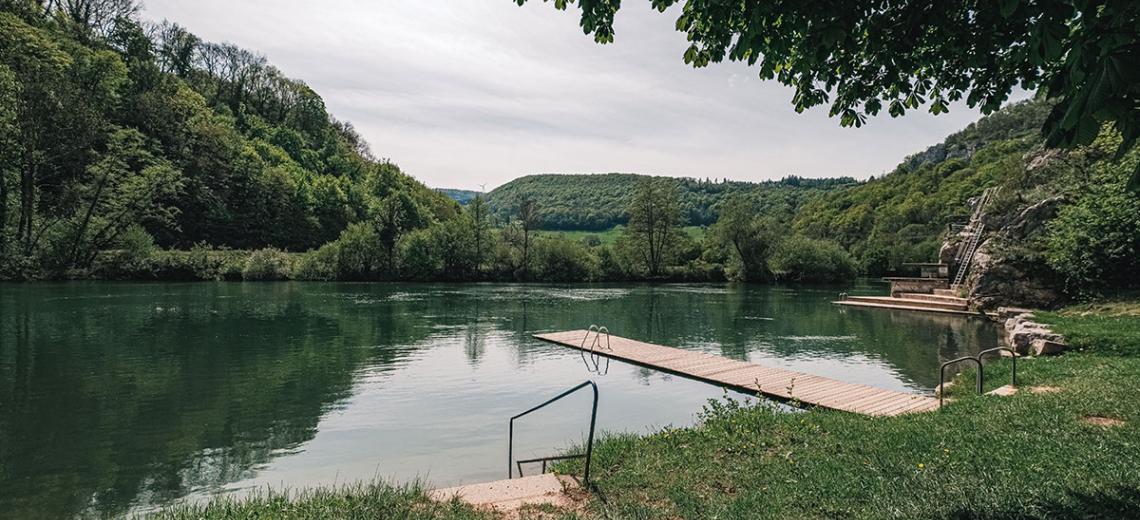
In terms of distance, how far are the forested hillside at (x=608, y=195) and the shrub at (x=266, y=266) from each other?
48.9m

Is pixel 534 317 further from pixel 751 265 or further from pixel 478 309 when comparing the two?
pixel 751 265

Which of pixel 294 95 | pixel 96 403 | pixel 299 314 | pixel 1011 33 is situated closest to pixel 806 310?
pixel 299 314

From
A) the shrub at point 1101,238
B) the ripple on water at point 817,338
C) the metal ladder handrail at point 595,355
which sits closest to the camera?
the metal ladder handrail at point 595,355

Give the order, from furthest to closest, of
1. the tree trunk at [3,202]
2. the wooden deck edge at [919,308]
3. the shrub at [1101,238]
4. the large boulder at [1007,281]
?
the tree trunk at [3,202]
the wooden deck edge at [919,308]
the large boulder at [1007,281]
the shrub at [1101,238]

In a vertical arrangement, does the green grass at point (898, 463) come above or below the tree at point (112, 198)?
below

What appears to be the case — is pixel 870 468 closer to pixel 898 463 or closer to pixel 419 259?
pixel 898 463

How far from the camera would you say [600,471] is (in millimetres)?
5695

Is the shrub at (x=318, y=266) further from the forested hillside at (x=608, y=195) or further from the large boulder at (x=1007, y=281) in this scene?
the large boulder at (x=1007, y=281)

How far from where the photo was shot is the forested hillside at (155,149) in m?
43.8

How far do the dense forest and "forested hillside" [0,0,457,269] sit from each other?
0.65 ft

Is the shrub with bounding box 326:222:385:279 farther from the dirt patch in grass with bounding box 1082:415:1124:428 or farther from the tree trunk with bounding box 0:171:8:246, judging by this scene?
the dirt patch in grass with bounding box 1082:415:1124:428

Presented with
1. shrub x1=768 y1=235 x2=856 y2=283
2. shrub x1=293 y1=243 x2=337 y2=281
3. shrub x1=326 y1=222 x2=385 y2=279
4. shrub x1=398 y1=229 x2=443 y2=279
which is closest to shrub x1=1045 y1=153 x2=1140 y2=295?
shrub x1=768 y1=235 x2=856 y2=283

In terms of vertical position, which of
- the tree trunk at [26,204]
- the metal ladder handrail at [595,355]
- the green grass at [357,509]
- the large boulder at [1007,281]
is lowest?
the metal ladder handrail at [595,355]

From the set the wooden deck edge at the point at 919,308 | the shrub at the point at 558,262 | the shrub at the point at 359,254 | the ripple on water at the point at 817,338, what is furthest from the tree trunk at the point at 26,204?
the wooden deck edge at the point at 919,308
